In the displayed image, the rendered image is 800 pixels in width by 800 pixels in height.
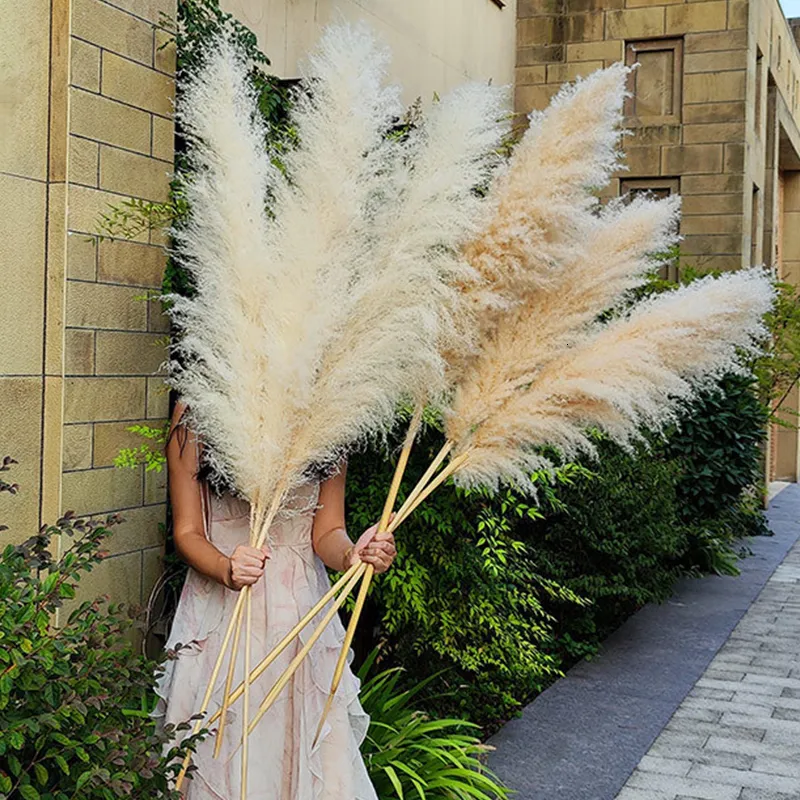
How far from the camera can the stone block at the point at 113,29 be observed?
3422mm

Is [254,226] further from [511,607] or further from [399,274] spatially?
[511,607]

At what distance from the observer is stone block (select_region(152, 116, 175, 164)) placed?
3756 millimetres

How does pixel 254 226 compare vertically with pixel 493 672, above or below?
above

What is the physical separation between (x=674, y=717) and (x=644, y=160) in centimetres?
714

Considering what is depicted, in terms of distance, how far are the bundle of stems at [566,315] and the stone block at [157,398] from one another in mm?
1312

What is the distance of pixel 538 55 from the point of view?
1140 cm

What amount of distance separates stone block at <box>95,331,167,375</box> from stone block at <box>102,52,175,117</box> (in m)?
0.69

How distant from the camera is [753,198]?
13.5 metres

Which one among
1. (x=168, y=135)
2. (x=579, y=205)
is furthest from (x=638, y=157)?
(x=579, y=205)

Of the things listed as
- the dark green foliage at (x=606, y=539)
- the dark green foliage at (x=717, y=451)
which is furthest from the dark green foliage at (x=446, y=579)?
the dark green foliage at (x=717, y=451)

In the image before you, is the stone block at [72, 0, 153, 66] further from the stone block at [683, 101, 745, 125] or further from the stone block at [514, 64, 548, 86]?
the stone block at [683, 101, 745, 125]

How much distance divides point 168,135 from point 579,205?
170 centimetres

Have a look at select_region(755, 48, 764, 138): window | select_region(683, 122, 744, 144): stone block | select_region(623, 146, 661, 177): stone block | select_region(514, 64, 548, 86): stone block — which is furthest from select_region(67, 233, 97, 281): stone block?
select_region(755, 48, 764, 138): window

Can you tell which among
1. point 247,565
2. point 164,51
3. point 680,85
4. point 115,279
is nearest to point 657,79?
point 680,85
